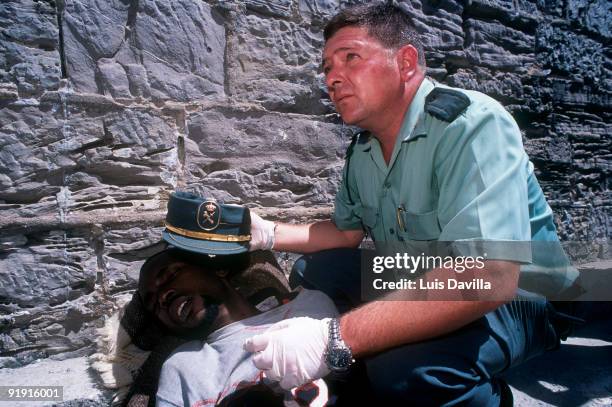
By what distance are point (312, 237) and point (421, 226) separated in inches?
23.3

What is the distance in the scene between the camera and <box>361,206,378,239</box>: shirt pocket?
5.98 feet

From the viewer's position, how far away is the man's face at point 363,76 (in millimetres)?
1605

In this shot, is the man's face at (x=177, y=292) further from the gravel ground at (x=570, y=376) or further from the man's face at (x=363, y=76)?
the gravel ground at (x=570, y=376)

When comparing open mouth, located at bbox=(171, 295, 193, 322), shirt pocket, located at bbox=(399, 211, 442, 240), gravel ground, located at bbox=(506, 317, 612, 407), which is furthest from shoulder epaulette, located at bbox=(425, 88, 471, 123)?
gravel ground, located at bbox=(506, 317, 612, 407)

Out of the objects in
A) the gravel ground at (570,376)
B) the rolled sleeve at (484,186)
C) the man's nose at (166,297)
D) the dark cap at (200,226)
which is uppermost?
the rolled sleeve at (484,186)

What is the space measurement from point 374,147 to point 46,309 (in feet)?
5.22

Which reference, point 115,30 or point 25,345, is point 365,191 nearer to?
point 115,30

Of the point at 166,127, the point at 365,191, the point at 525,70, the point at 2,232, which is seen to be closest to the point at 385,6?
the point at 365,191

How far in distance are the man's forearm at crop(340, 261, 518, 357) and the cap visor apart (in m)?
0.61

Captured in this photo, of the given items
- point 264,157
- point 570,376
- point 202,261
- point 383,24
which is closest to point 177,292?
point 202,261

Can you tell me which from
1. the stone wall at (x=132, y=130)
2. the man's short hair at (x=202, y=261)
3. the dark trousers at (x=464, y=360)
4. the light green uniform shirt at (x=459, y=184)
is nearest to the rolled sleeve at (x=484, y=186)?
the light green uniform shirt at (x=459, y=184)

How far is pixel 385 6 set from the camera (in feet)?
5.66

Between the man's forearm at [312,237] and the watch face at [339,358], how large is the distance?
2.41 ft

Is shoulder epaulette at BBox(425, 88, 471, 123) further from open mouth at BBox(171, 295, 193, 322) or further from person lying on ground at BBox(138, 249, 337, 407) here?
open mouth at BBox(171, 295, 193, 322)
